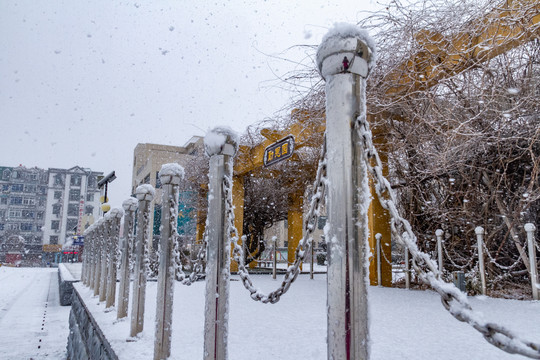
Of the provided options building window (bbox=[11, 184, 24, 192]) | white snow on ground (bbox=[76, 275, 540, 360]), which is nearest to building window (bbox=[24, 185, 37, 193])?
building window (bbox=[11, 184, 24, 192])

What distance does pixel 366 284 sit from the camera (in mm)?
1353

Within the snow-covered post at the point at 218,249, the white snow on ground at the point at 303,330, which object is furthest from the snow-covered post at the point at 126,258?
the snow-covered post at the point at 218,249

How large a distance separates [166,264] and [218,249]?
68cm

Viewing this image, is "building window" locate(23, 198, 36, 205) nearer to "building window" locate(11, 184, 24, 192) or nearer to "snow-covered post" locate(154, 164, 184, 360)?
"building window" locate(11, 184, 24, 192)

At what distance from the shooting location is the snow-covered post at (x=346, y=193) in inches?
51.7

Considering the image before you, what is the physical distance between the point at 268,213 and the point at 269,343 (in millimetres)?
12765

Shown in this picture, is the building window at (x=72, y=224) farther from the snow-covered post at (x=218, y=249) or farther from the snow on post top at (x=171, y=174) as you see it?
the snow-covered post at (x=218, y=249)

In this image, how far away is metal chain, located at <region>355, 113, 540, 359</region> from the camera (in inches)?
33.8

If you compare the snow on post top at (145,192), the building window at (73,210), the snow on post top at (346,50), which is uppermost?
the building window at (73,210)

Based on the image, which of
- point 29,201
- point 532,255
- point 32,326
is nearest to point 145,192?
point 532,255

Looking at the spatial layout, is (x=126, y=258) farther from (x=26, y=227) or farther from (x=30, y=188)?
(x=30, y=188)

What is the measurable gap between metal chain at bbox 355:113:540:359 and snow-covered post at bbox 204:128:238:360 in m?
1.06

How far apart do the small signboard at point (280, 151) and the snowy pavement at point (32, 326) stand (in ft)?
17.2

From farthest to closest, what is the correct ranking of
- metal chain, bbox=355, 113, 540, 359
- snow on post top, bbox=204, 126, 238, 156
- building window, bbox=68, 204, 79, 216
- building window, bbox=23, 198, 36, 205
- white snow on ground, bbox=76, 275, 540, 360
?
building window, bbox=68, 204, 79, 216 → building window, bbox=23, 198, 36, 205 → white snow on ground, bbox=76, 275, 540, 360 → snow on post top, bbox=204, 126, 238, 156 → metal chain, bbox=355, 113, 540, 359
